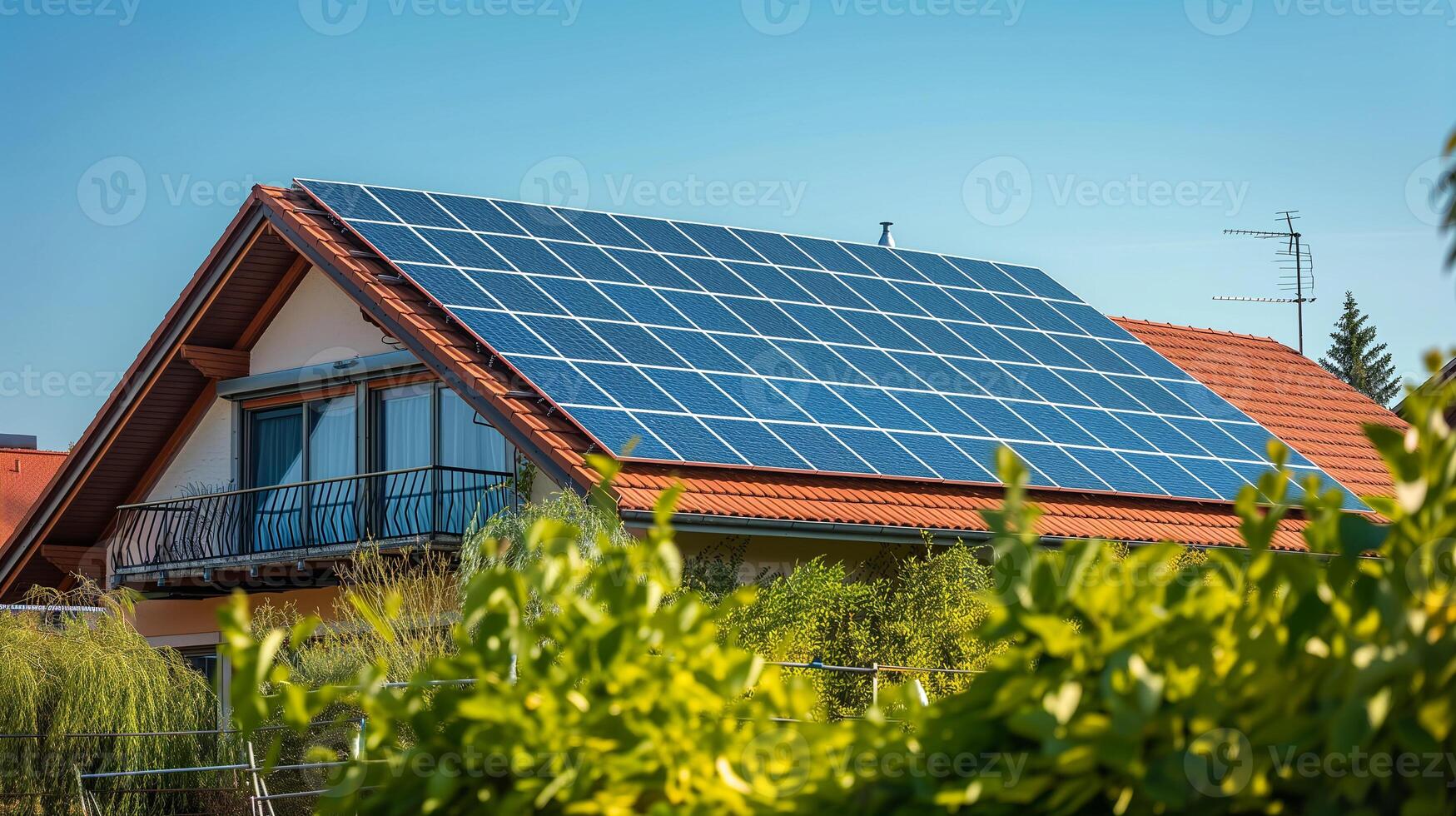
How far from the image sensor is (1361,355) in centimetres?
7150

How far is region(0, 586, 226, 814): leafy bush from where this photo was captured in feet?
46.3

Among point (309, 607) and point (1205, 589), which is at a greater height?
point (309, 607)

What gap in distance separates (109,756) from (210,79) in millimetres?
6886

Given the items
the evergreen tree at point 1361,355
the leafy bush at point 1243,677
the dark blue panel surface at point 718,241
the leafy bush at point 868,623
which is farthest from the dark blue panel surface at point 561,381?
the evergreen tree at point 1361,355

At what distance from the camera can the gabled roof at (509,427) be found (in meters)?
14.0

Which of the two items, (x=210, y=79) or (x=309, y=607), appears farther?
(x=309, y=607)

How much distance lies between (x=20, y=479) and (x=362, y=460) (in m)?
27.7

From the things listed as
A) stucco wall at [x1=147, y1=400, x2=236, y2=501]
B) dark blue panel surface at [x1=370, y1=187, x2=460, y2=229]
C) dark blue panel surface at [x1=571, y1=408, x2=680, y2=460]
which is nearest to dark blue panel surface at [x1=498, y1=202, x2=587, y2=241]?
dark blue panel surface at [x1=370, y1=187, x2=460, y2=229]

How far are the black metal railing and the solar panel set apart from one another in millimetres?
1657

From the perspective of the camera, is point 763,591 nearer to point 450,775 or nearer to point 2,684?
point 2,684

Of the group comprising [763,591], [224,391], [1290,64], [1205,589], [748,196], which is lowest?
[1205,589]

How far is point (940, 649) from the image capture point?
12406 mm

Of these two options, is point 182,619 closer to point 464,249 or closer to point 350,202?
point 350,202

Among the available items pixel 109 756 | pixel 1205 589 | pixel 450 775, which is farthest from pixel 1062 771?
pixel 109 756
